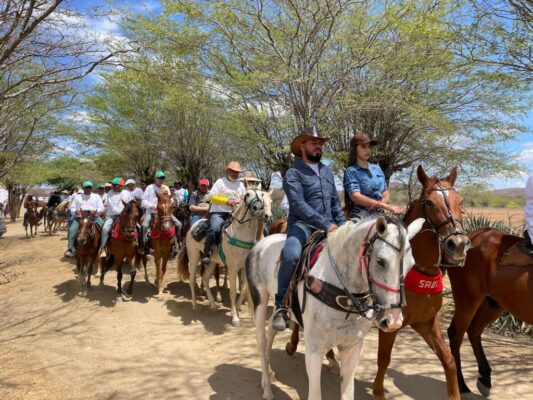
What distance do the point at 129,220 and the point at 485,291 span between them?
6.63 meters

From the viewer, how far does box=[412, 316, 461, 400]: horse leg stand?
3533mm

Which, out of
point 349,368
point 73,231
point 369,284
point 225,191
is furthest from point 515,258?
point 73,231

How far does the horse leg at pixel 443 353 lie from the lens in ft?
11.6

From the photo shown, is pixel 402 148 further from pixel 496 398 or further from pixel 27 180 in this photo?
pixel 27 180

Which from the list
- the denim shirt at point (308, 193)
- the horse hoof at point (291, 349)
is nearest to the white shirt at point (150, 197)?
the horse hoof at point (291, 349)

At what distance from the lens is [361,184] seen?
436 centimetres

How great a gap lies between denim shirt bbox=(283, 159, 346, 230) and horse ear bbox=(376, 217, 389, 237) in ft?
3.22

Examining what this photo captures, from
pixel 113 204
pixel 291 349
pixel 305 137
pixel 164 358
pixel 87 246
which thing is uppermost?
pixel 305 137

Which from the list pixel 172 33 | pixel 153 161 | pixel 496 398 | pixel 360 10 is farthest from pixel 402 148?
pixel 153 161

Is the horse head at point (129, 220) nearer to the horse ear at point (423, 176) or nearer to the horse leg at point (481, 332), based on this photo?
the horse ear at point (423, 176)

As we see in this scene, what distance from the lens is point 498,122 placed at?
45.0ft

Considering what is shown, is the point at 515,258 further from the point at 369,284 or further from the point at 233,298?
the point at 233,298

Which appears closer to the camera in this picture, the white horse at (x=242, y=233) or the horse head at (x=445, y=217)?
the horse head at (x=445, y=217)

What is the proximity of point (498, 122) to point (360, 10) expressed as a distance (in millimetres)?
6983
